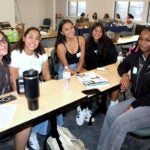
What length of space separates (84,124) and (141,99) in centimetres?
105

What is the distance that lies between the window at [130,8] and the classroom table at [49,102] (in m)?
8.60

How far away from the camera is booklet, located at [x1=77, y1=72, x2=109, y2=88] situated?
2024 mm

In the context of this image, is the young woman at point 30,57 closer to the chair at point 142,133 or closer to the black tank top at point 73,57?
the black tank top at point 73,57

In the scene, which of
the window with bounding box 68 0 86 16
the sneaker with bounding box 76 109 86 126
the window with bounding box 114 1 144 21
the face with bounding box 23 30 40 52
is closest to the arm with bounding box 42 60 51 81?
the face with bounding box 23 30 40 52

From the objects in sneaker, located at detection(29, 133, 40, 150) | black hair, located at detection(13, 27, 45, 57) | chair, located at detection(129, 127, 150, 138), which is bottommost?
sneaker, located at detection(29, 133, 40, 150)

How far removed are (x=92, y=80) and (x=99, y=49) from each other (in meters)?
0.92

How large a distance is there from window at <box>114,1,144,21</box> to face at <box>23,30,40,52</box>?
8692 millimetres

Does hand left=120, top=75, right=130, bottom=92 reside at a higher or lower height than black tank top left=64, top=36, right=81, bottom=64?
lower

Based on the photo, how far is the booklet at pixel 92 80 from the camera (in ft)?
6.64

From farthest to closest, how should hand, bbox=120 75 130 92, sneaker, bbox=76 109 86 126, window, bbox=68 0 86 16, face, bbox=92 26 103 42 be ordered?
window, bbox=68 0 86 16 → face, bbox=92 26 103 42 → sneaker, bbox=76 109 86 126 → hand, bbox=120 75 130 92

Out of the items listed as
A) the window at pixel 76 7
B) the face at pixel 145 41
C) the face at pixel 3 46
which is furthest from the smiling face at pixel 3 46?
the window at pixel 76 7

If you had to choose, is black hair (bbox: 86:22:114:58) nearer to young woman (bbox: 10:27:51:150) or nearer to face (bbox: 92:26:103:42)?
face (bbox: 92:26:103:42)

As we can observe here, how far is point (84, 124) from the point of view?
2.70 metres

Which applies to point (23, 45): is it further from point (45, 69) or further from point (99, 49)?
point (99, 49)
